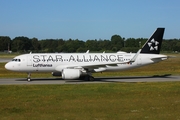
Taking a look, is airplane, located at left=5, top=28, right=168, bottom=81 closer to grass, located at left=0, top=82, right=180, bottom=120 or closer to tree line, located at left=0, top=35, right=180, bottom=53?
grass, located at left=0, top=82, right=180, bottom=120

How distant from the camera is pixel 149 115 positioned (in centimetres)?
1498

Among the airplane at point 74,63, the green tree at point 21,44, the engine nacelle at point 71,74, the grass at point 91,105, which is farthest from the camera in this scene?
the green tree at point 21,44

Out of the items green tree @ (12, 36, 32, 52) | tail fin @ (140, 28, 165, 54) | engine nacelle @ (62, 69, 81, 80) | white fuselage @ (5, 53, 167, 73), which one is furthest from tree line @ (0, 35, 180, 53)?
engine nacelle @ (62, 69, 81, 80)

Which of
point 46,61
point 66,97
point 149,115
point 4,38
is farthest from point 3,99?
point 4,38

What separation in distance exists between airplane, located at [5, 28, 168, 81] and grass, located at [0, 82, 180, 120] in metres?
10.1

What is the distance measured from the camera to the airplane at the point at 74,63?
113ft

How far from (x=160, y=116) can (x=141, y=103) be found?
387 centimetres

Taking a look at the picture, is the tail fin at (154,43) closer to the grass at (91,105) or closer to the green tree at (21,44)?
the grass at (91,105)

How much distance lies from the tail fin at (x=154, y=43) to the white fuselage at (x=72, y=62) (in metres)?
1.23

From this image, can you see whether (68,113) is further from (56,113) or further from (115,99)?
(115,99)

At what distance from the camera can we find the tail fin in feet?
128

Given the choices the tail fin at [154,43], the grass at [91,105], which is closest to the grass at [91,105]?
the grass at [91,105]

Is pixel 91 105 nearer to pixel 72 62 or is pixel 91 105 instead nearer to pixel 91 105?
pixel 91 105

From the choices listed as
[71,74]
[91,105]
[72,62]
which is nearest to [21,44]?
[72,62]
